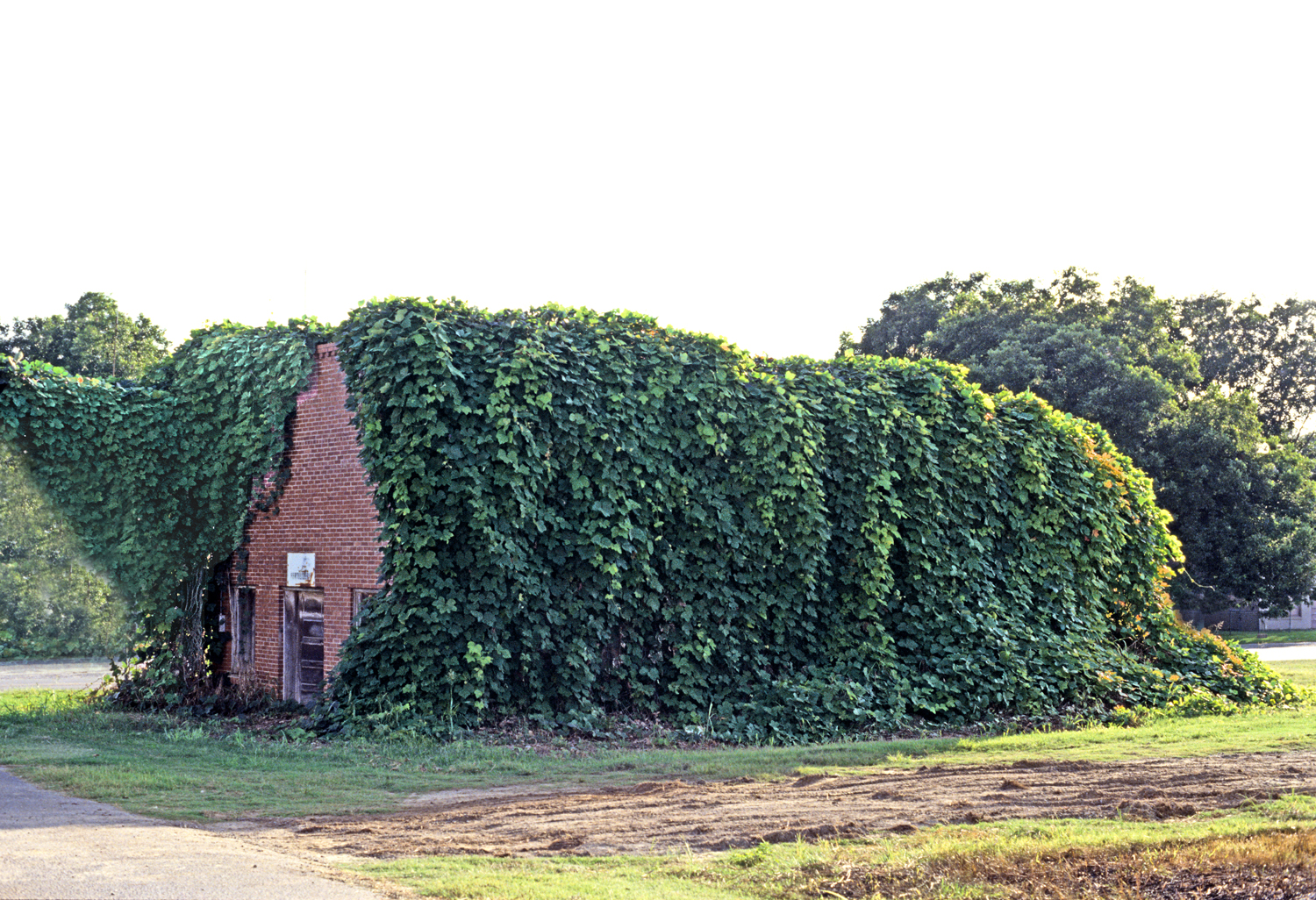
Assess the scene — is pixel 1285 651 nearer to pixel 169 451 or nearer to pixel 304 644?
pixel 304 644

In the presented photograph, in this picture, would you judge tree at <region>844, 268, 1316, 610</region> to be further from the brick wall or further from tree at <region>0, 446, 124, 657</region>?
tree at <region>0, 446, 124, 657</region>

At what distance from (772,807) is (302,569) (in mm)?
9269

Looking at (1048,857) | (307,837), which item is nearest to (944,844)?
(1048,857)

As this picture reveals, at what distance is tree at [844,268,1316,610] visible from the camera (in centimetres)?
3412

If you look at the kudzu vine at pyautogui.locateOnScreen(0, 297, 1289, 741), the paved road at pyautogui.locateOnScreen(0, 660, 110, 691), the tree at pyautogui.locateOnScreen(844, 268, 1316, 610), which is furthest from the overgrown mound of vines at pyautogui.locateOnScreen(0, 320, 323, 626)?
the tree at pyautogui.locateOnScreen(844, 268, 1316, 610)

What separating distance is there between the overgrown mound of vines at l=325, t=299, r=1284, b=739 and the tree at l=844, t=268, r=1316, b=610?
1561cm

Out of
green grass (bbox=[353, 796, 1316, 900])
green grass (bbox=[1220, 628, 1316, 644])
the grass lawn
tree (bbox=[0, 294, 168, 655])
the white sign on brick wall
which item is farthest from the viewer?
green grass (bbox=[1220, 628, 1316, 644])

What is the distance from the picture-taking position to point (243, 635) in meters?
17.6

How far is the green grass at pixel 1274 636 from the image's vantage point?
1569 inches

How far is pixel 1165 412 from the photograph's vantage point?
34.4 m

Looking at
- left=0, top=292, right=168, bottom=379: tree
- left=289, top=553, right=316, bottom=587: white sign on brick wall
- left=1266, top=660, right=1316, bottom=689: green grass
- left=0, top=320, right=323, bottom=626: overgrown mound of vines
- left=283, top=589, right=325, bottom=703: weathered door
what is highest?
left=0, top=292, right=168, bottom=379: tree

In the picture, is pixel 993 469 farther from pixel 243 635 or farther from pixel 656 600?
pixel 243 635

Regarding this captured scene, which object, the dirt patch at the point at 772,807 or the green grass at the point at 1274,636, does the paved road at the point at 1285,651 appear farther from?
the dirt patch at the point at 772,807

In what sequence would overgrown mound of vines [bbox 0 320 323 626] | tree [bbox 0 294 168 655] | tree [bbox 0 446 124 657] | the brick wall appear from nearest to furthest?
the brick wall → overgrown mound of vines [bbox 0 320 323 626] → tree [bbox 0 294 168 655] → tree [bbox 0 446 124 657]
